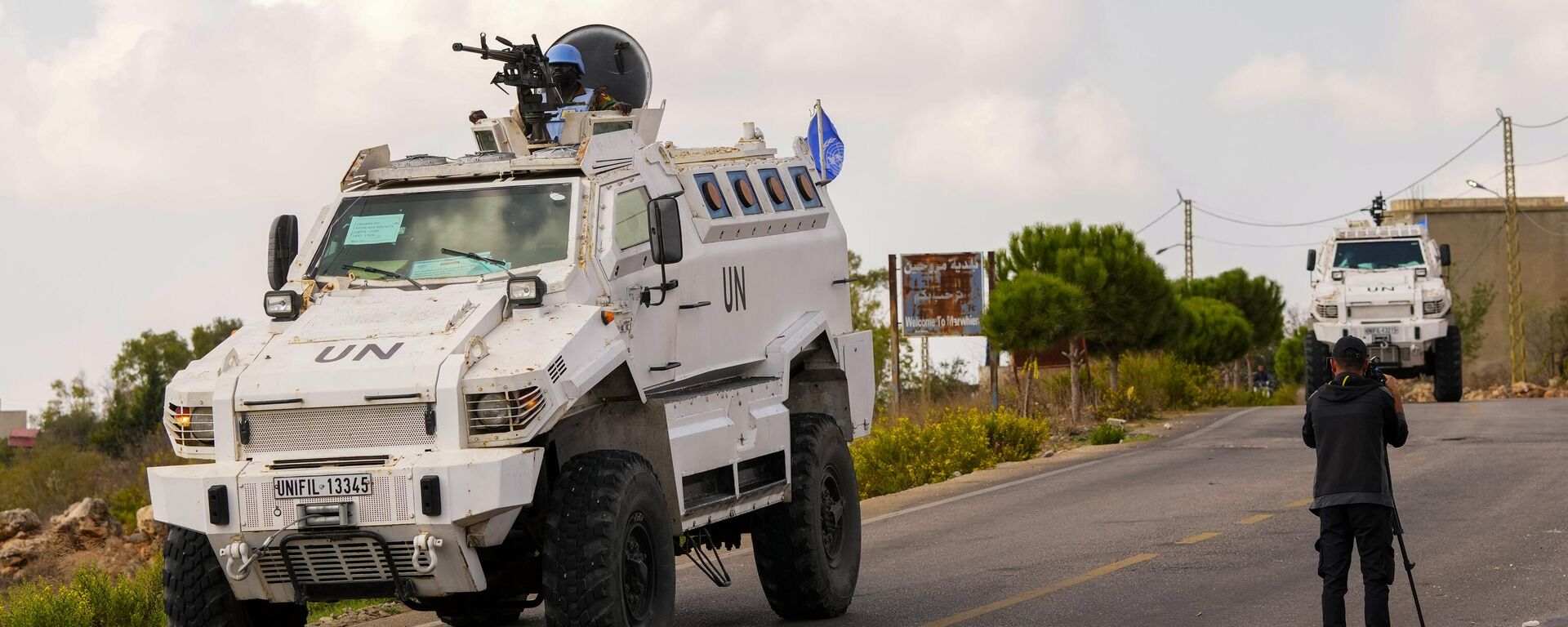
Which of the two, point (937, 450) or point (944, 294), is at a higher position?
point (944, 294)

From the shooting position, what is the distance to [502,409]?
7.55 m

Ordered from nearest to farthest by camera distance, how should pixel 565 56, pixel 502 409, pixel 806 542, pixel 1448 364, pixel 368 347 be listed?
pixel 502 409, pixel 368 347, pixel 806 542, pixel 565 56, pixel 1448 364

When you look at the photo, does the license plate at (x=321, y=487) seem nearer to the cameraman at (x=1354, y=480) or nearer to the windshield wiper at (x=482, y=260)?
the windshield wiper at (x=482, y=260)

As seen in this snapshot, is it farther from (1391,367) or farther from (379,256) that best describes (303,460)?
(1391,367)

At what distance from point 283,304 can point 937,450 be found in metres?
14.5

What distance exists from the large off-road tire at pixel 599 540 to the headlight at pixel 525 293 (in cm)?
76

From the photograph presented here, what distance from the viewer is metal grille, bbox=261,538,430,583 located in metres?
7.52

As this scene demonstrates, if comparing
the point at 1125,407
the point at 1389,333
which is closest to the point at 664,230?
the point at 1389,333

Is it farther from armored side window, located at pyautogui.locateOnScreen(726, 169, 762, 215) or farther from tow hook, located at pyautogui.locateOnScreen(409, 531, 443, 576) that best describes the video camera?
tow hook, located at pyautogui.locateOnScreen(409, 531, 443, 576)

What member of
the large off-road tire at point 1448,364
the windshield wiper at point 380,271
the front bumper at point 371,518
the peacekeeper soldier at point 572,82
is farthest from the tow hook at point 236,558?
the large off-road tire at point 1448,364

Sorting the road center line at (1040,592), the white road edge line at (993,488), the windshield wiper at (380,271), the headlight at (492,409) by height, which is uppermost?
the windshield wiper at (380,271)

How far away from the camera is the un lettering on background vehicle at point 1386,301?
27.9m

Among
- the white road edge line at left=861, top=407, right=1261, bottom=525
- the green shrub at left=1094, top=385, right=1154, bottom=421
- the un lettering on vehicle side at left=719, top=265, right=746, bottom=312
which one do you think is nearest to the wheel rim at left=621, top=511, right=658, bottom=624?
the un lettering on vehicle side at left=719, top=265, right=746, bottom=312

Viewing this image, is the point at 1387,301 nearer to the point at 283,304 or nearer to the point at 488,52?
the point at 488,52
